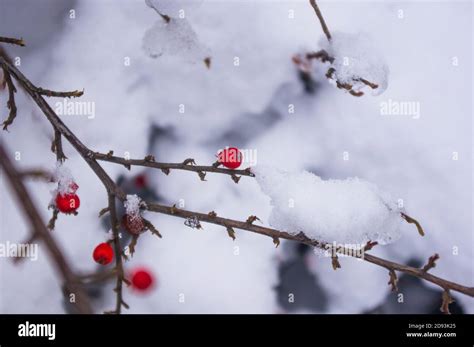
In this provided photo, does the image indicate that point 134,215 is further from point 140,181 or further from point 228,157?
point 140,181

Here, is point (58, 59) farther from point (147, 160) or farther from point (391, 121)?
point (391, 121)

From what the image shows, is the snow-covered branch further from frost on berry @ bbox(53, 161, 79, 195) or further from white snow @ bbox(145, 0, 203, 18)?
white snow @ bbox(145, 0, 203, 18)

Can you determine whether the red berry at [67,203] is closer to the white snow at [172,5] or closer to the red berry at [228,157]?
the red berry at [228,157]

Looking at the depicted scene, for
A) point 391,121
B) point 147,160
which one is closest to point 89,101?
point 147,160

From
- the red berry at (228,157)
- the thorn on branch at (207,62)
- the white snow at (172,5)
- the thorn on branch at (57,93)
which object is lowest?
the red berry at (228,157)

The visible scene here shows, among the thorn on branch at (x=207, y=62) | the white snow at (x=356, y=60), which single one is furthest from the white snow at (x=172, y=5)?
the white snow at (x=356, y=60)

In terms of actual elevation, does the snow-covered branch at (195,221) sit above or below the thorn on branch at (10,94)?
below
